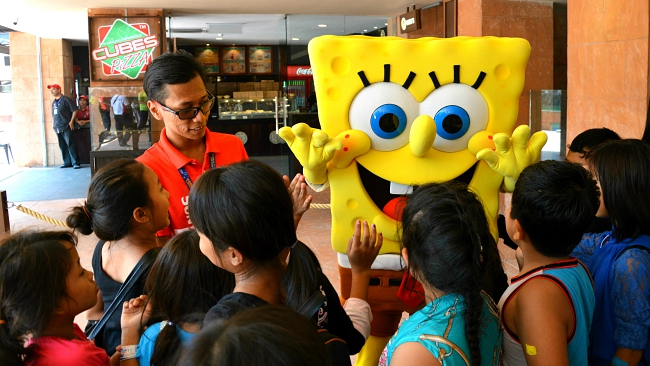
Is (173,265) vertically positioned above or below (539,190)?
below

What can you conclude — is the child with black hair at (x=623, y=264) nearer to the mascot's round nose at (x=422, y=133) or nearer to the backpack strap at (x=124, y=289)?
the mascot's round nose at (x=422, y=133)

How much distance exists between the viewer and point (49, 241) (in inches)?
54.4

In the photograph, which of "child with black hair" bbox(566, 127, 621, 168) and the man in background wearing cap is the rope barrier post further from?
the man in background wearing cap

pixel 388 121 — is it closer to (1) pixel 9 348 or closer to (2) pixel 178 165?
(2) pixel 178 165

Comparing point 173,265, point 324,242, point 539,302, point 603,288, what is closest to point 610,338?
point 603,288

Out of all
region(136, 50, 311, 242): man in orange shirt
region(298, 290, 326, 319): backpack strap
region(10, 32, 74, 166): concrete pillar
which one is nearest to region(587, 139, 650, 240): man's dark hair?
region(298, 290, 326, 319): backpack strap

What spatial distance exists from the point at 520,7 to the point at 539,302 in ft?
19.1

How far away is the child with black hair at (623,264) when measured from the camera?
65.9 inches

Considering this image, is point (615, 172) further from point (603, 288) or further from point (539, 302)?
point (539, 302)

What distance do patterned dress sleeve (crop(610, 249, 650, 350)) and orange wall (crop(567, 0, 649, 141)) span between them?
257cm

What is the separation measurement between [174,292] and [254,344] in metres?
0.73

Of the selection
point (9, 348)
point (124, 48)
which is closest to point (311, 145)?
point (9, 348)

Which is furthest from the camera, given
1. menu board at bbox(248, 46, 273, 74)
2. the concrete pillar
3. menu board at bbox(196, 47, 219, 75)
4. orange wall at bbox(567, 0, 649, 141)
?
menu board at bbox(248, 46, 273, 74)

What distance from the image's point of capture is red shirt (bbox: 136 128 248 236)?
2.02 m
